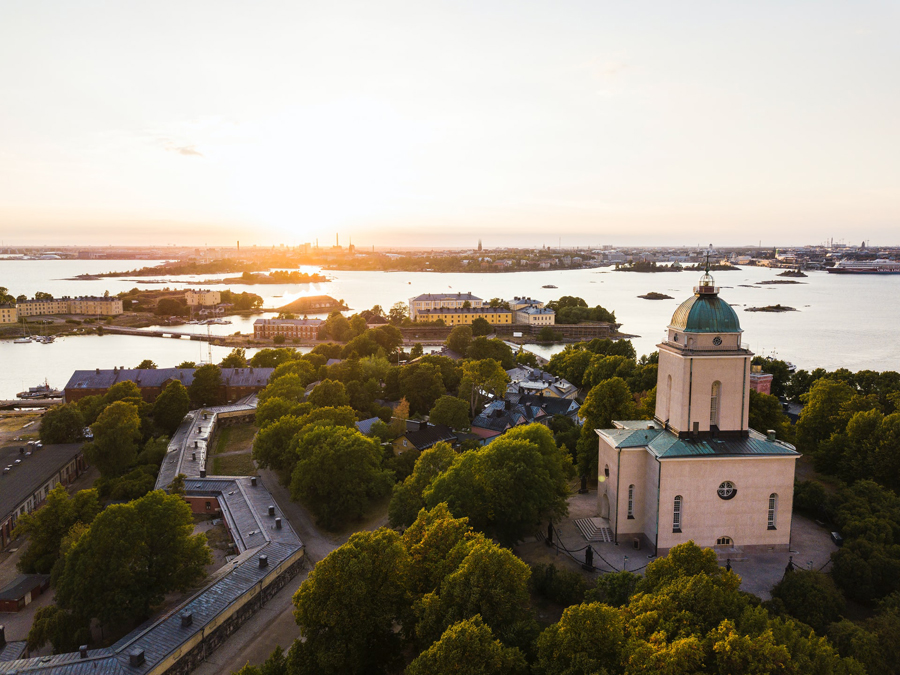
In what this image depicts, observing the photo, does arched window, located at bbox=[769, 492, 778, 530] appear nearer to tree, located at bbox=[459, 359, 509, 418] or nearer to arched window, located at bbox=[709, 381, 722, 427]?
arched window, located at bbox=[709, 381, 722, 427]

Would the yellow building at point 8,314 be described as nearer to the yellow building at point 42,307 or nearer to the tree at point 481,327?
the yellow building at point 42,307

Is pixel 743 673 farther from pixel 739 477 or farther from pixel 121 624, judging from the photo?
pixel 121 624

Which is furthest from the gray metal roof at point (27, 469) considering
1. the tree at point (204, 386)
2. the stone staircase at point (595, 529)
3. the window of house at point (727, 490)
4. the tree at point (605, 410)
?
the window of house at point (727, 490)

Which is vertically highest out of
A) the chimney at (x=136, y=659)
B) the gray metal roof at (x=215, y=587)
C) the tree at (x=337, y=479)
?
the tree at (x=337, y=479)

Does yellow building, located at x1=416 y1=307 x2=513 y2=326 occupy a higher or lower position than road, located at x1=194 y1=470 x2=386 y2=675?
higher

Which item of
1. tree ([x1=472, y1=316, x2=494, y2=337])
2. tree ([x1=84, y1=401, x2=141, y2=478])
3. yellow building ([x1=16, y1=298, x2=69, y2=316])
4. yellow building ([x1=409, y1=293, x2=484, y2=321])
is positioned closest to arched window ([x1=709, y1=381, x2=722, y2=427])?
tree ([x1=84, y1=401, x2=141, y2=478])

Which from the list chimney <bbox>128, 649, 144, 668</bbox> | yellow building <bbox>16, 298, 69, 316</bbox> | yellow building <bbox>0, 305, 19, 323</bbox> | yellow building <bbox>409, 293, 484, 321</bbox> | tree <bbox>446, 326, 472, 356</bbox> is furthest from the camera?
yellow building <bbox>16, 298, 69, 316</bbox>

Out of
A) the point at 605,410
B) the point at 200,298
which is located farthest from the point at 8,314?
the point at 605,410
